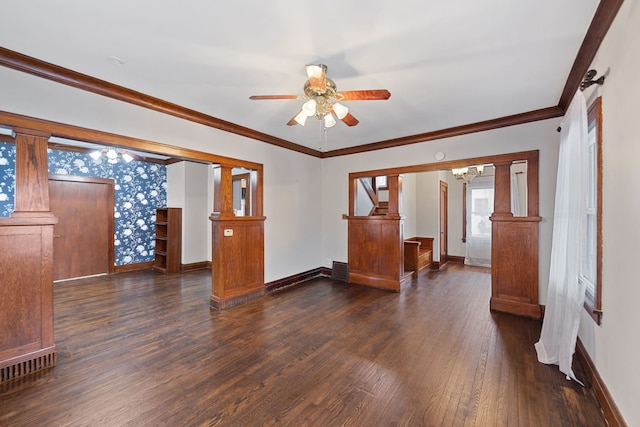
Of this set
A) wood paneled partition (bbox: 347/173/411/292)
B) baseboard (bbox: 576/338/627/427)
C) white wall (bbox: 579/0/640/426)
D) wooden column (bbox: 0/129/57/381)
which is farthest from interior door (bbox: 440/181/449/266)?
wooden column (bbox: 0/129/57/381)

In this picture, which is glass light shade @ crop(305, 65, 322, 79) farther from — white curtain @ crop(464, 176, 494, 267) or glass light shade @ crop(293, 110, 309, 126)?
white curtain @ crop(464, 176, 494, 267)

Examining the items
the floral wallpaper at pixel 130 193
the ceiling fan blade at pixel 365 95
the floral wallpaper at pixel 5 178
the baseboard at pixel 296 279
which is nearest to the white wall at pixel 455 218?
the baseboard at pixel 296 279

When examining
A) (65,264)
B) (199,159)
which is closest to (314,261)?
(199,159)

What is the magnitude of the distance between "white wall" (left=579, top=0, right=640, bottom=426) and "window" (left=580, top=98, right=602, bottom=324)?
0.07 metres

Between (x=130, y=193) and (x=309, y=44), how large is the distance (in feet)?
18.3

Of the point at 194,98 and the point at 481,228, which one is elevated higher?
the point at 194,98

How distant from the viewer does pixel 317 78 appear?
6.63 ft

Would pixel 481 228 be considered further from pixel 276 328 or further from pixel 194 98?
pixel 194 98

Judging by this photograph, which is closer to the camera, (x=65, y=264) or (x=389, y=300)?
(x=389, y=300)

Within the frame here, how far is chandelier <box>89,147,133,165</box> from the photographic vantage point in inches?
185

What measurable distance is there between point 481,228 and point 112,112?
292 inches

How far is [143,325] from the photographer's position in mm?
3072

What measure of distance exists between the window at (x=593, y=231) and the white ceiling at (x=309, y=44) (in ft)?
1.92

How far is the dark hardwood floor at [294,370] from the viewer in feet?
5.69
